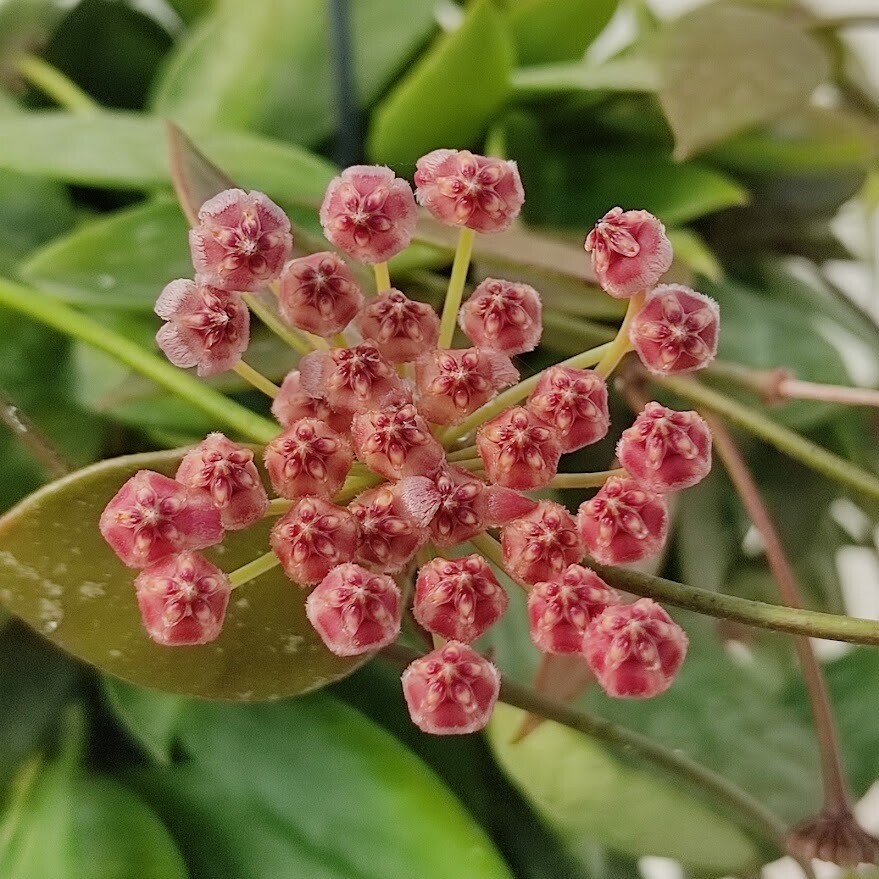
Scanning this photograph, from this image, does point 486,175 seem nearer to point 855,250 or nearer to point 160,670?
point 160,670

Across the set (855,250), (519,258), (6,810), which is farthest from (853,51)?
(6,810)

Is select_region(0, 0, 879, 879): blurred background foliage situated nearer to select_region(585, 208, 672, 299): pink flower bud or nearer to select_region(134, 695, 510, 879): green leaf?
select_region(134, 695, 510, 879): green leaf

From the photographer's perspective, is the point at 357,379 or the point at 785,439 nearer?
the point at 357,379

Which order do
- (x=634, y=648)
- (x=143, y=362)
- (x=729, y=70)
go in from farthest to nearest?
(x=729, y=70)
(x=143, y=362)
(x=634, y=648)

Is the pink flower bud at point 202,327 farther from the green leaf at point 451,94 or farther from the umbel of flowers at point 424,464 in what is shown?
the green leaf at point 451,94

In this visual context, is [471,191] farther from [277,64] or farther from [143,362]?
[277,64]

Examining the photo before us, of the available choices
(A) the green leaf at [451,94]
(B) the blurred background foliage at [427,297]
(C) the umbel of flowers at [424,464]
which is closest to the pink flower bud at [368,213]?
(C) the umbel of flowers at [424,464]

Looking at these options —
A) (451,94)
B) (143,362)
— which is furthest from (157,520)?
(451,94)
